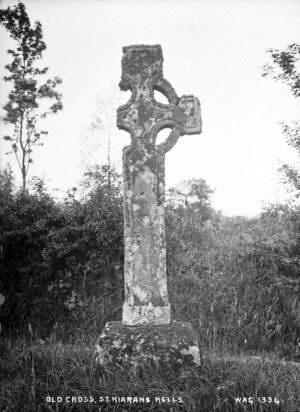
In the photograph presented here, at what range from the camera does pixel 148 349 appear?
2.91 metres

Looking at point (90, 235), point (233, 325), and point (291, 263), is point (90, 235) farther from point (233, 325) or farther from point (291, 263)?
point (291, 263)

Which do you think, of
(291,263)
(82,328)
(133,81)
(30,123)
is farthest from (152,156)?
(30,123)

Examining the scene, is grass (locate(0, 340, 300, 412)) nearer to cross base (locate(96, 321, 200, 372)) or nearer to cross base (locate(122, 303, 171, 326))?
cross base (locate(96, 321, 200, 372))

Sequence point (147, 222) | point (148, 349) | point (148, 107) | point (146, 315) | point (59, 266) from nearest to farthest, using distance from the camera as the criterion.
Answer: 1. point (148, 349)
2. point (146, 315)
3. point (147, 222)
4. point (148, 107)
5. point (59, 266)

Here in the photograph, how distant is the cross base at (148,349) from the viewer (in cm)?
287

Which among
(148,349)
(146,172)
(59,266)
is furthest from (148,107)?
(59,266)

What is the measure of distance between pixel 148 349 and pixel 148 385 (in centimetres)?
33

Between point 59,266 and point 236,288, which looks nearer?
point 236,288

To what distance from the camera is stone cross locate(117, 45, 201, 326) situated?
10.7ft

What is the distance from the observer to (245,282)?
5375 mm

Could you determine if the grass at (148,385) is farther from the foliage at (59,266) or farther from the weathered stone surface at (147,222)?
the foliage at (59,266)

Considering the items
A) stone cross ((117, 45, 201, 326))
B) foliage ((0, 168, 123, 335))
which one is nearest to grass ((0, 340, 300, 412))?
stone cross ((117, 45, 201, 326))

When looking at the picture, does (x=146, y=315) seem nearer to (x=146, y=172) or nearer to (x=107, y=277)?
(x=146, y=172)

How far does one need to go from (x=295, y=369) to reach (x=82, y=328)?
290 centimetres
